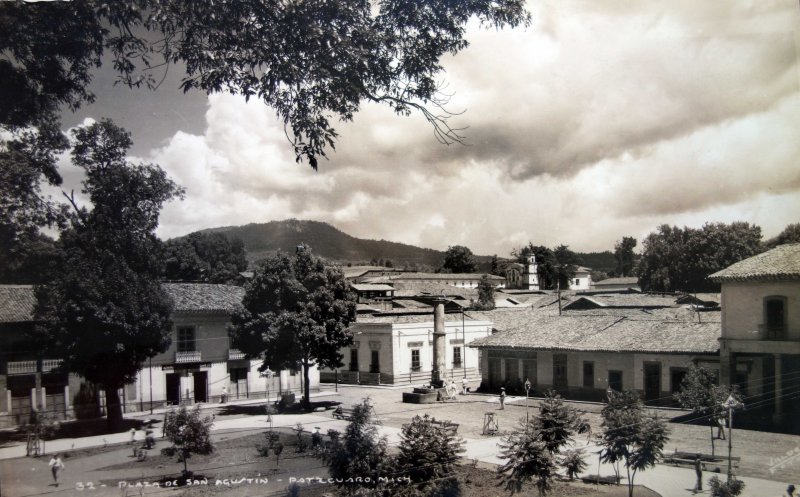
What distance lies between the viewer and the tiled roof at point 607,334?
5.39 meters

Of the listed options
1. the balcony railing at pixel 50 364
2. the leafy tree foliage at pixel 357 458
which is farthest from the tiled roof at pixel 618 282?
the balcony railing at pixel 50 364

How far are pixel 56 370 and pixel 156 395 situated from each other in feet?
2.65

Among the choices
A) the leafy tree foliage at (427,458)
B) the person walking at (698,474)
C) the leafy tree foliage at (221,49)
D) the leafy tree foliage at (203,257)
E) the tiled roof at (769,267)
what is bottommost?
the person walking at (698,474)

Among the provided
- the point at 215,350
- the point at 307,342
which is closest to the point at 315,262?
the point at 307,342

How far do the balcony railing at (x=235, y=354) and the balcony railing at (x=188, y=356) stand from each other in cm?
28

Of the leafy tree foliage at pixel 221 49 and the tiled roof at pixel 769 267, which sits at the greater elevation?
the leafy tree foliage at pixel 221 49

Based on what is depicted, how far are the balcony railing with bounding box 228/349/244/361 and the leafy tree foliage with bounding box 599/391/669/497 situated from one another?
375 cm

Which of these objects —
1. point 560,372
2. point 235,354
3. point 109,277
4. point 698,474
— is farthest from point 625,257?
point 109,277

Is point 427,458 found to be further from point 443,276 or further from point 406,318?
point 406,318

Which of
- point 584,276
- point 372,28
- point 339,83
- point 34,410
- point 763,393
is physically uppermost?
point 372,28

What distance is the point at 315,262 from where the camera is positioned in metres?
5.45

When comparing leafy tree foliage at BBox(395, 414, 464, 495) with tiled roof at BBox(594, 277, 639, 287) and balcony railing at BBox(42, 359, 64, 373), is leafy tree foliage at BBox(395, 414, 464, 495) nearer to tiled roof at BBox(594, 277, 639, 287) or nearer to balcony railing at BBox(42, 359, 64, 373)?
tiled roof at BBox(594, 277, 639, 287)

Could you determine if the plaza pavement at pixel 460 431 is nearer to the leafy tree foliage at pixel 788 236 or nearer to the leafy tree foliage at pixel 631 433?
the leafy tree foliage at pixel 631 433

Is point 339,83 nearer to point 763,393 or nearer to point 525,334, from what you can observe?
point 525,334
